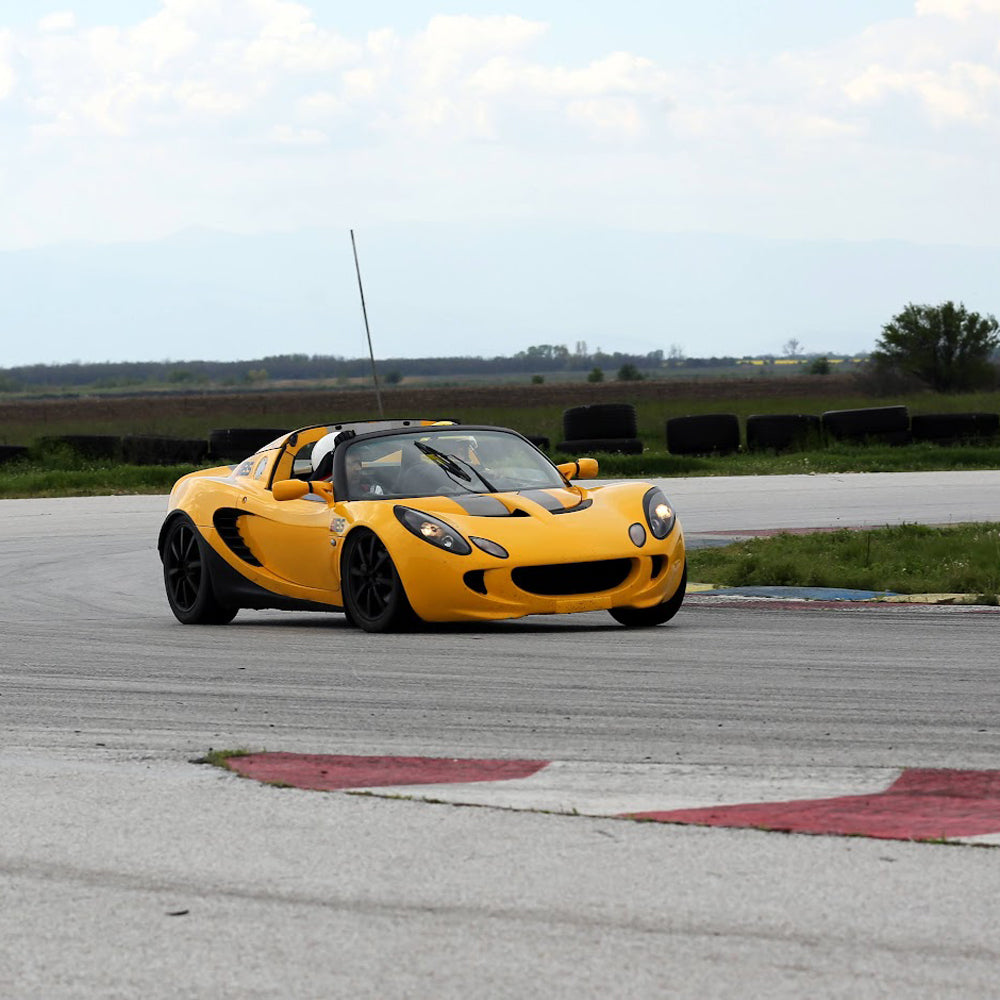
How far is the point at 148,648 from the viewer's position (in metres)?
9.68

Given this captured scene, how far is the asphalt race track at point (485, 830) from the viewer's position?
370 cm

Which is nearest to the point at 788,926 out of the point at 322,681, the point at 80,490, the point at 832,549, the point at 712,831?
the point at 712,831

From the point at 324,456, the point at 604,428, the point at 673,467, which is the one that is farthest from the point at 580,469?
the point at 604,428

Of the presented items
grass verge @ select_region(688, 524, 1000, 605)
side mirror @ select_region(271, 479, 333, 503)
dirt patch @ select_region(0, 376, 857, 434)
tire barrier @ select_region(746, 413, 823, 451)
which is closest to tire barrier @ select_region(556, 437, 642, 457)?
tire barrier @ select_region(746, 413, 823, 451)

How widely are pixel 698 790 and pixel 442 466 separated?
219 inches

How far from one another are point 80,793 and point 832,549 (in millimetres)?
9509

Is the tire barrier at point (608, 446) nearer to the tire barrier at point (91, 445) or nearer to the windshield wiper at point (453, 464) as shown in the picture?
the tire barrier at point (91, 445)

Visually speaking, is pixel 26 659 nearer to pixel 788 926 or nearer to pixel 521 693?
pixel 521 693

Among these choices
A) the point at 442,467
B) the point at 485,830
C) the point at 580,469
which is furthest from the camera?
the point at 580,469

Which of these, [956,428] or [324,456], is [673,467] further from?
[324,456]

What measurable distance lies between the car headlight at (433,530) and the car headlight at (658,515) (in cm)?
109

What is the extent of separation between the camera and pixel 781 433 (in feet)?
97.4

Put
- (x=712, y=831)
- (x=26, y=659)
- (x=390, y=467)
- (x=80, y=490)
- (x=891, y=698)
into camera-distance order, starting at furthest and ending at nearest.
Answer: (x=80, y=490)
(x=390, y=467)
(x=26, y=659)
(x=891, y=698)
(x=712, y=831)

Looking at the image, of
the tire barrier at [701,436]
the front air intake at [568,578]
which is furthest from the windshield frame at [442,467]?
the tire barrier at [701,436]
